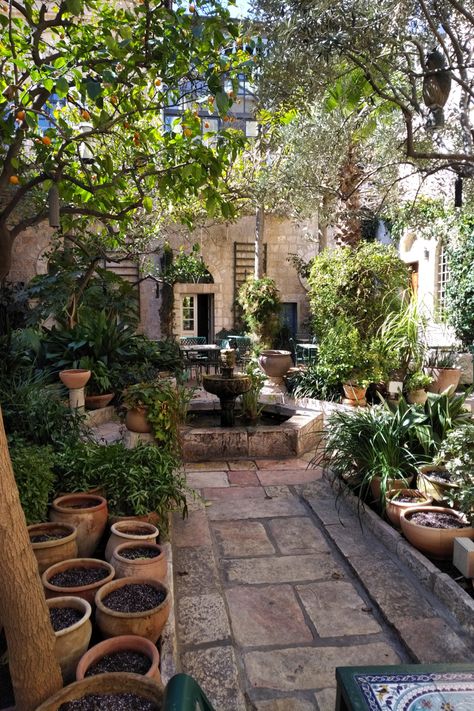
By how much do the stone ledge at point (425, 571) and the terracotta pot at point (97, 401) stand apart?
3.26m

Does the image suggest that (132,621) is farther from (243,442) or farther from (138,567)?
(243,442)

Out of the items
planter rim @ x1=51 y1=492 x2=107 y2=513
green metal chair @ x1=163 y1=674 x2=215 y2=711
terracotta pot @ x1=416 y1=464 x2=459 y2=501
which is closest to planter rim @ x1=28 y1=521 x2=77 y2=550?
planter rim @ x1=51 y1=492 x2=107 y2=513

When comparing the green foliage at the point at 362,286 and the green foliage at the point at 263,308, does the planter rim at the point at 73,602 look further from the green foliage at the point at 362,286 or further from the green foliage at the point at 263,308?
the green foliage at the point at 263,308

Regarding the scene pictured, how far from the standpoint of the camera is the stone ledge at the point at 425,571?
7.72 feet

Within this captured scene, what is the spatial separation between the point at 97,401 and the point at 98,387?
0.69 ft

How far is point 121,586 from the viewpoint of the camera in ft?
6.74

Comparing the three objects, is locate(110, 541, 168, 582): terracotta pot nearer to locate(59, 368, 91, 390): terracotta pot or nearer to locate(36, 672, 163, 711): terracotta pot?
locate(36, 672, 163, 711): terracotta pot

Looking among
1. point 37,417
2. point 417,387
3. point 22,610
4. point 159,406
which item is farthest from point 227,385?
point 22,610

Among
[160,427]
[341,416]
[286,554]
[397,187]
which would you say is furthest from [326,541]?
[397,187]

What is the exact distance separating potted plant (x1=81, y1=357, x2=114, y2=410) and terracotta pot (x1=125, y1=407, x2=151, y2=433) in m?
1.77

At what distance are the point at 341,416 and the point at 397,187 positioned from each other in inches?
251

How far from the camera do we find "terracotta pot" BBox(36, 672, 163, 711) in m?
1.37

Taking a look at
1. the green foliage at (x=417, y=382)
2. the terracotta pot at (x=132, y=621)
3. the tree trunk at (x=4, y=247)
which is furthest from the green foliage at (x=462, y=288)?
the terracotta pot at (x=132, y=621)

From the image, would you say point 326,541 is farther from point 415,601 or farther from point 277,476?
point 277,476
